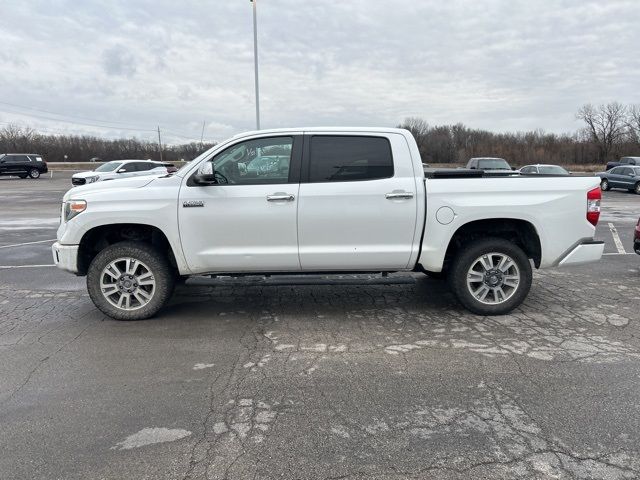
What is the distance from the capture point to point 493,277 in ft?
16.9

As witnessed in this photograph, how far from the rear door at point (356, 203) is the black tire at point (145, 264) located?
1490 millimetres

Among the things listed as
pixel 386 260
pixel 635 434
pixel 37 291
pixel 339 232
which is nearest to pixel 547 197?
pixel 386 260

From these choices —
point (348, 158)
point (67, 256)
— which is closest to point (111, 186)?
point (67, 256)

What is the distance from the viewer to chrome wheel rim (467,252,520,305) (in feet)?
16.8

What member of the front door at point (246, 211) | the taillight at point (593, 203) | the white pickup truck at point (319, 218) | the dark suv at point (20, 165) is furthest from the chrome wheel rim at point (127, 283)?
the dark suv at point (20, 165)

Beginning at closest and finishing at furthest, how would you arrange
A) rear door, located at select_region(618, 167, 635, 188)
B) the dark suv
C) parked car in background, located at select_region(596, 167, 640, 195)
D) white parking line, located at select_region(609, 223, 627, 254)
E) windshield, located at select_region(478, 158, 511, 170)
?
white parking line, located at select_region(609, 223, 627, 254), windshield, located at select_region(478, 158, 511, 170), parked car in background, located at select_region(596, 167, 640, 195), rear door, located at select_region(618, 167, 635, 188), the dark suv

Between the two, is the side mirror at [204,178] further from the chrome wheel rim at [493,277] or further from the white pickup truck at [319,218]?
the chrome wheel rim at [493,277]

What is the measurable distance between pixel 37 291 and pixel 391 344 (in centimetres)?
492

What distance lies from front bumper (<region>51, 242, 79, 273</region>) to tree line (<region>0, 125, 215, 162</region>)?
253 feet

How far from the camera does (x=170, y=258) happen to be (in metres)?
5.25

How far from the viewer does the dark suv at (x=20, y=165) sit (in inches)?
1561

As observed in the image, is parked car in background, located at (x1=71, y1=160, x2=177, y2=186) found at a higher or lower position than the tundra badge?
lower

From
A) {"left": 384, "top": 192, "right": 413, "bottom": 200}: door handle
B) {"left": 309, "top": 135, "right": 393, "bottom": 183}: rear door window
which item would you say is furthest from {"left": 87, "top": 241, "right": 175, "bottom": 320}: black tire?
{"left": 384, "top": 192, "right": 413, "bottom": 200}: door handle

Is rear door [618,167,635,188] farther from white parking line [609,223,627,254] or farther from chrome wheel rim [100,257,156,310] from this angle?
chrome wheel rim [100,257,156,310]
